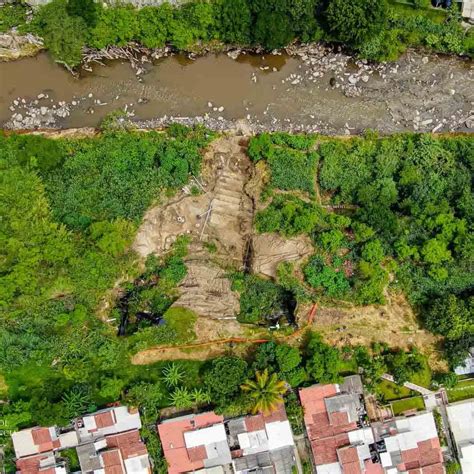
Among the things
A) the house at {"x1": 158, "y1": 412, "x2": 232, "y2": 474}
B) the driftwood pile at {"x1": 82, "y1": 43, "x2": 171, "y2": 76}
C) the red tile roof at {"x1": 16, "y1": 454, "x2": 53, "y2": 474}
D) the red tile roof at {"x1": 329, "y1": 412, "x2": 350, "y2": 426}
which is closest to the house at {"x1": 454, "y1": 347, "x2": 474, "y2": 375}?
the red tile roof at {"x1": 329, "y1": 412, "x2": 350, "y2": 426}

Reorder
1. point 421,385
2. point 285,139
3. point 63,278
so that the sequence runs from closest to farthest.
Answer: point 63,278
point 421,385
point 285,139

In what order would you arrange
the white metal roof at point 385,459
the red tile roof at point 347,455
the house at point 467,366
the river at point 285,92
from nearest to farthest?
1. the red tile roof at point 347,455
2. the white metal roof at point 385,459
3. the house at point 467,366
4. the river at point 285,92

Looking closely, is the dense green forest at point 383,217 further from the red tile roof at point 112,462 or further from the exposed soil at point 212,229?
the red tile roof at point 112,462

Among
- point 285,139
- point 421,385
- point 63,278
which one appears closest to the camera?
point 63,278

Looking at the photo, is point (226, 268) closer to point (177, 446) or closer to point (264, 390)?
point (264, 390)

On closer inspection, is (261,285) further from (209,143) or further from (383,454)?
(383,454)

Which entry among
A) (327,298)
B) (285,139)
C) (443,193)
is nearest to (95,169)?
(285,139)

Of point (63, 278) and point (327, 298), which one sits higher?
point (63, 278)

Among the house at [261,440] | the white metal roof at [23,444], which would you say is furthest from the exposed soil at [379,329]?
the white metal roof at [23,444]
